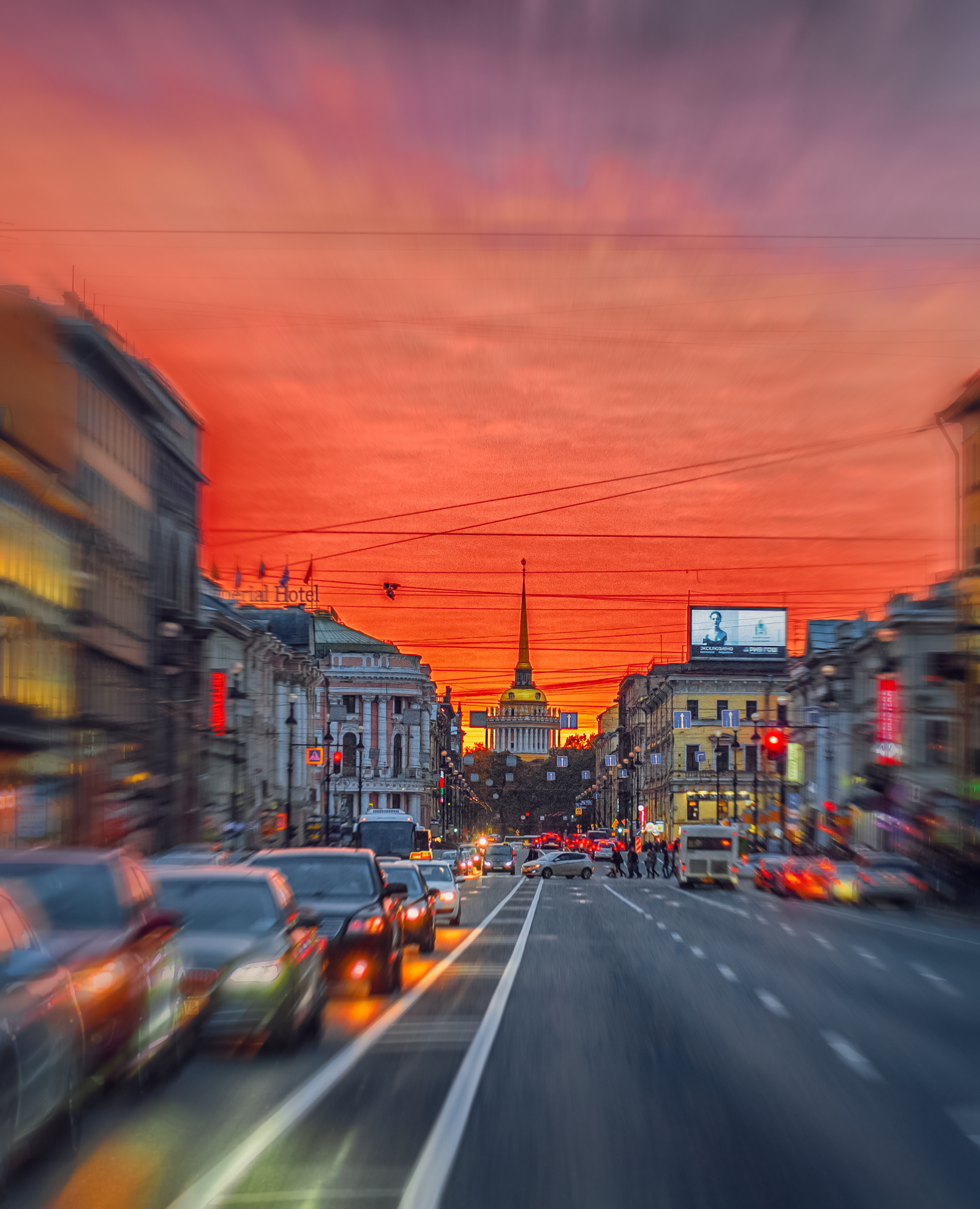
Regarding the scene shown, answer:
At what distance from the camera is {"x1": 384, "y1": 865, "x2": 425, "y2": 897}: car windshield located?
2455cm

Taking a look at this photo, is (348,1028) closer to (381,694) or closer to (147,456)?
(147,456)

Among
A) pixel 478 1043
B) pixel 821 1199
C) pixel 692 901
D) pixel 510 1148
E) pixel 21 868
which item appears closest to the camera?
pixel 821 1199

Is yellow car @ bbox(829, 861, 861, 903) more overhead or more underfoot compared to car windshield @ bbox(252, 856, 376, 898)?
more underfoot

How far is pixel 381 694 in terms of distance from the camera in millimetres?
136750

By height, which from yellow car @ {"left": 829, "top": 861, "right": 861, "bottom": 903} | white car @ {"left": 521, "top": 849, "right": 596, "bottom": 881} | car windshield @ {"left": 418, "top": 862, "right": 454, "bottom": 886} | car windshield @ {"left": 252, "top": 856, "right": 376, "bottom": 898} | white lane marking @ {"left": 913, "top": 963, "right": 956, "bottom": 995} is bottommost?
white car @ {"left": 521, "top": 849, "right": 596, "bottom": 881}

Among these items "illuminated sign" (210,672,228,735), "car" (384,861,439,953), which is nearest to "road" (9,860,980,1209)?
"car" (384,861,439,953)

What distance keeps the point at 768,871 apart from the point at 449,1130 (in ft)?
167

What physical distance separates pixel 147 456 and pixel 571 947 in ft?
81.5

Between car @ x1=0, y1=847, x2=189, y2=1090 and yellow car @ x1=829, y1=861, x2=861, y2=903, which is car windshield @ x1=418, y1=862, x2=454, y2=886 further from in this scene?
car @ x1=0, y1=847, x2=189, y2=1090

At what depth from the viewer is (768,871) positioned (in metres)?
A: 58.5

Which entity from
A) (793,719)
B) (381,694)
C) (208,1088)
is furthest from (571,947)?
(381,694)

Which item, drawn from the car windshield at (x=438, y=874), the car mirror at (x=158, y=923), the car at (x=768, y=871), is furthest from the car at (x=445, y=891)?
the car at (x=768, y=871)

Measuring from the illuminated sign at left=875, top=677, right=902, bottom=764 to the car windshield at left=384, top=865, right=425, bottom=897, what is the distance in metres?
44.5

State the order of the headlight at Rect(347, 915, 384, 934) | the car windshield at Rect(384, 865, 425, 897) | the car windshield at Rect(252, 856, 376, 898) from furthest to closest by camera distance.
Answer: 1. the car windshield at Rect(384, 865, 425, 897)
2. the car windshield at Rect(252, 856, 376, 898)
3. the headlight at Rect(347, 915, 384, 934)
